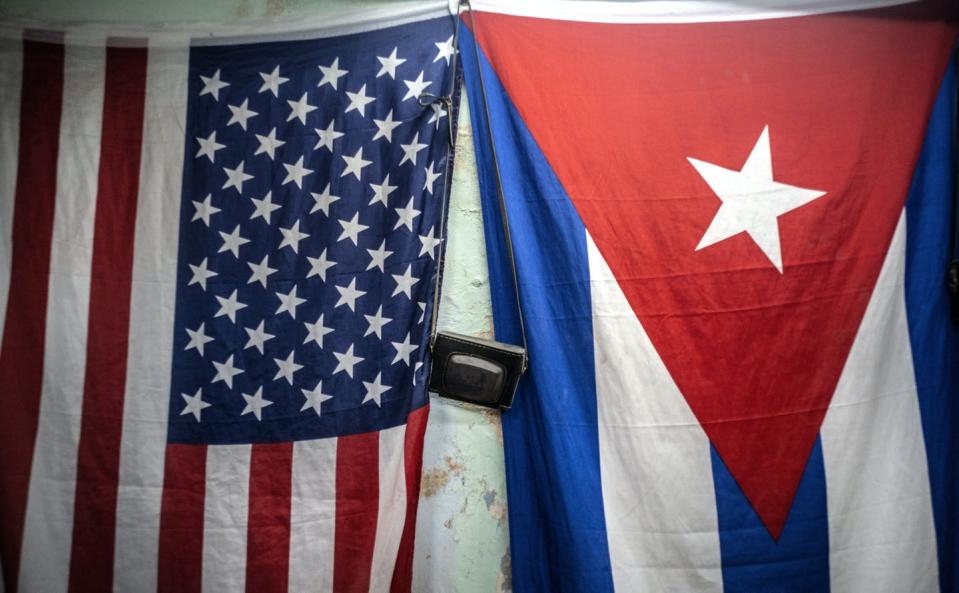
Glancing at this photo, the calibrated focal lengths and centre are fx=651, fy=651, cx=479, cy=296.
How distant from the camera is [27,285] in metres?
1.94

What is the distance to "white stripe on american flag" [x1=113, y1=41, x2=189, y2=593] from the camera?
1.87m

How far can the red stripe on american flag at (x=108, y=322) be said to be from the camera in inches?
73.9

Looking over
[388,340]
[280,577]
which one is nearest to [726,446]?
[388,340]

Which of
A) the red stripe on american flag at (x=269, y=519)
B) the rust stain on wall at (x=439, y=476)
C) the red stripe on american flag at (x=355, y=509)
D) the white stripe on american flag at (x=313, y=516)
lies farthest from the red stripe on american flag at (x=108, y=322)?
the rust stain on wall at (x=439, y=476)

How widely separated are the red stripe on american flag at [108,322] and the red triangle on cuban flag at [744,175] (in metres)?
1.14

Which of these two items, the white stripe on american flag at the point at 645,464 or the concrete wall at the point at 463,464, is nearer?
the white stripe on american flag at the point at 645,464

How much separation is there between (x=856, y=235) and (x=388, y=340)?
138 cm

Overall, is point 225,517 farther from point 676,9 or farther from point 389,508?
point 676,9

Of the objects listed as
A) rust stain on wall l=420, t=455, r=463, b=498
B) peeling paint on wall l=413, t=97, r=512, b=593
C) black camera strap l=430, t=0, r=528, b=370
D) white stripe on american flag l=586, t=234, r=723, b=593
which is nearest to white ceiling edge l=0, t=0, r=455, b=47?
black camera strap l=430, t=0, r=528, b=370

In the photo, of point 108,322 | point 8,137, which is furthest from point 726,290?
point 8,137

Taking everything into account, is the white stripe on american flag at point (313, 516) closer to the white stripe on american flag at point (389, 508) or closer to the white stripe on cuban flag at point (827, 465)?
the white stripe on american flag at point (389, 508)

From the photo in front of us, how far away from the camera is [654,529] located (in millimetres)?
1819

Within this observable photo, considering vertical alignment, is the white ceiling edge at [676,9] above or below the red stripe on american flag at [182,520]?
above

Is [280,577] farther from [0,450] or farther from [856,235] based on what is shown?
[856,235]
